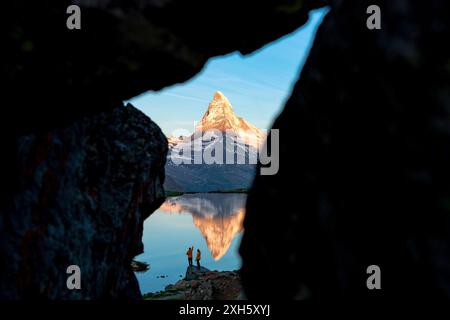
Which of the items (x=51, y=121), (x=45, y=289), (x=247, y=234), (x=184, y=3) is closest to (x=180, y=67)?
(x=184, y=3)

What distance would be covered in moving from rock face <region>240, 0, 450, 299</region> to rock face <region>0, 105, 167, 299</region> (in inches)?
302

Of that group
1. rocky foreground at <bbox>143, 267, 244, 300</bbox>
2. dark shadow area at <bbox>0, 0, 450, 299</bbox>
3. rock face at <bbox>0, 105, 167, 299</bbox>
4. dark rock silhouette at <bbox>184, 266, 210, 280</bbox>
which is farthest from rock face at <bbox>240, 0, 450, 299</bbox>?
dark rock silhouette at <bbox>184, 266, 210, 280</bbox>

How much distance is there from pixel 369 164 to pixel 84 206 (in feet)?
38.3

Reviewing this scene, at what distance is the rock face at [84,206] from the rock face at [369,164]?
302 inches

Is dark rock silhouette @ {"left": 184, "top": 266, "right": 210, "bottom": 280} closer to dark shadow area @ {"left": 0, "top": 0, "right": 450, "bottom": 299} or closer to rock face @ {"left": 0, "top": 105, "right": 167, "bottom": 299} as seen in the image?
rock face @ {"left": 0, "top": 105, "right": 167, "bottom": 299}

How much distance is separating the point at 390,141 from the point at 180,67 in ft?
18.0

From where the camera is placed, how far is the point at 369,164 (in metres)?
6.21

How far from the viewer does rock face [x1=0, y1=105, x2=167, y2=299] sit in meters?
11.1

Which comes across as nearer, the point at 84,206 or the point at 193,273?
the point at 84,206

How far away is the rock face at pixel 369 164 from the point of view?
5.50 m

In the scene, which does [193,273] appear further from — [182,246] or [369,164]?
[369,164]

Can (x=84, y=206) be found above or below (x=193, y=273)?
above

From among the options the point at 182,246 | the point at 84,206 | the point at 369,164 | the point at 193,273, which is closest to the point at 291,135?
the point at 369,164

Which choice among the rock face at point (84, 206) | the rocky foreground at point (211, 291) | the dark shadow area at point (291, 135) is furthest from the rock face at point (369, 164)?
the rocky foreground at point (211, 291)
